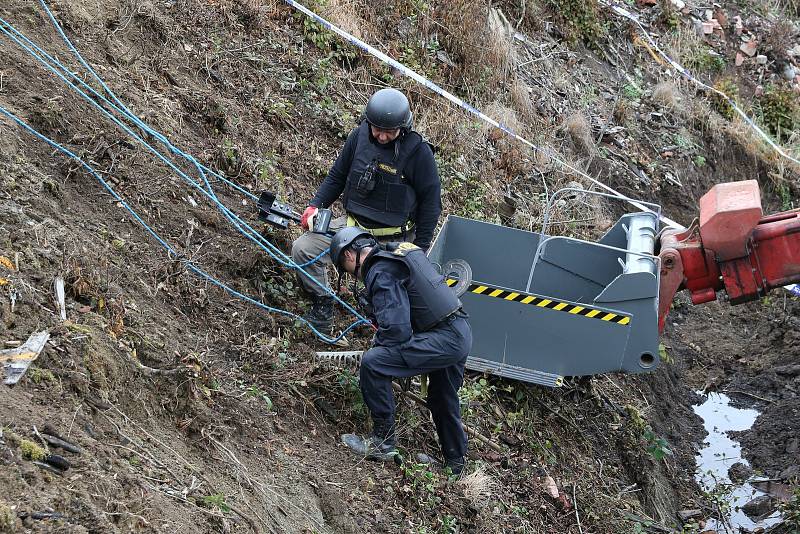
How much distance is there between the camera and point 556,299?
22.9 feet

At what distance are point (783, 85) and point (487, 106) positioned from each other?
6.08 m

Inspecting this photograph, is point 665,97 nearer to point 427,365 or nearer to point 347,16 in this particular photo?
point 347,16

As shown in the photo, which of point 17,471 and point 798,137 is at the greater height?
point 17,471

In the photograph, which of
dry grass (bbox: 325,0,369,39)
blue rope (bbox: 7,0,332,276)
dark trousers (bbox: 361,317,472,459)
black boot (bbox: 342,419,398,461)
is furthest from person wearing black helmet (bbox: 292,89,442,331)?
dry grass (bbox: 325,0,369,39)

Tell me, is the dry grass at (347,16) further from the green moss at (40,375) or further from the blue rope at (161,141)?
the green moss at (40,375)

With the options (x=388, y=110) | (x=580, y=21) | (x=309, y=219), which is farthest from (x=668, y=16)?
(x=309, y=219)

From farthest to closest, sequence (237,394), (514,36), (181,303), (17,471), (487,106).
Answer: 1. (514,36)
2. (487,106)
3. (181,303)
4. (237,394)
5. (17,471)

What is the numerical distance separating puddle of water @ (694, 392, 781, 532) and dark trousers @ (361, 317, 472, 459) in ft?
10.3

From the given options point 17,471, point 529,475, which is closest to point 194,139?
point 529,475

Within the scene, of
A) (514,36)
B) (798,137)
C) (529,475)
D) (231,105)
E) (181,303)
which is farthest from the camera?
(798,137)

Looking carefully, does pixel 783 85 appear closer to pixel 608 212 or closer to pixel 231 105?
pixel 608 212

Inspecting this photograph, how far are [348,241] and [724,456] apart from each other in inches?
195

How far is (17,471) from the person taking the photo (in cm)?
364

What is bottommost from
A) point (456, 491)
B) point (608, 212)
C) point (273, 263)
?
point (608, 212)
